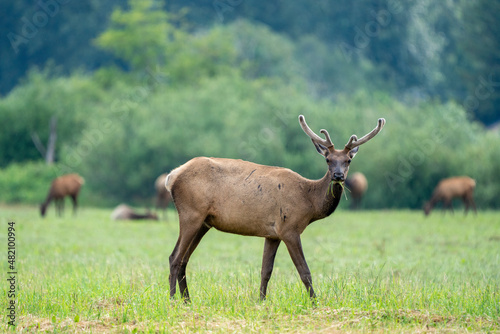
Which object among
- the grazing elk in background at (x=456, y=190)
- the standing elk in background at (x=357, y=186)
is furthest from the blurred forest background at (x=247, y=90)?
the grazing elk in background at (x=456, y=190)

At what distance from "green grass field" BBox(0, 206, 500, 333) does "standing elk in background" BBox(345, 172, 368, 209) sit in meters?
14.2

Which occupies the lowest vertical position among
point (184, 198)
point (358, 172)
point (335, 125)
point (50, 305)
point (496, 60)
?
point (50, 305)

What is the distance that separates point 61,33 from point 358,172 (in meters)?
38.2

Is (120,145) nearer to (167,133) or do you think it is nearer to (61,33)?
(167,133)

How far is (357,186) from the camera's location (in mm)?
31781

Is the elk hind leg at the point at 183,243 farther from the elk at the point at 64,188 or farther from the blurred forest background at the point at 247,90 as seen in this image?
the blurred forest background at the point at 247,90

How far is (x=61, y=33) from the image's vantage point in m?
62.4

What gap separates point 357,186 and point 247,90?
48.4 feet

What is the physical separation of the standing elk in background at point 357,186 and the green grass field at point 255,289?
1417 centimetres

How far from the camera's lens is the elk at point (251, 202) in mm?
8406

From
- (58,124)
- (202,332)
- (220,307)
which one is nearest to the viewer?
(202,332)

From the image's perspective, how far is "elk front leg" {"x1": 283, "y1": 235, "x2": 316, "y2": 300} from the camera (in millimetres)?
8133

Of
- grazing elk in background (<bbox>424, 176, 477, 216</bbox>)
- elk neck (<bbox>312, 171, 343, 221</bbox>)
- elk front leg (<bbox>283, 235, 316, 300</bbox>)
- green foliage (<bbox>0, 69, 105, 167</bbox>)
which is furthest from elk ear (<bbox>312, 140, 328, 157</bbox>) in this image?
green foliage (<bbox>0, 69, 105, 167</bbox>)

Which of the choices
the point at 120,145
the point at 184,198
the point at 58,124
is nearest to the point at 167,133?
the point at 120,145
